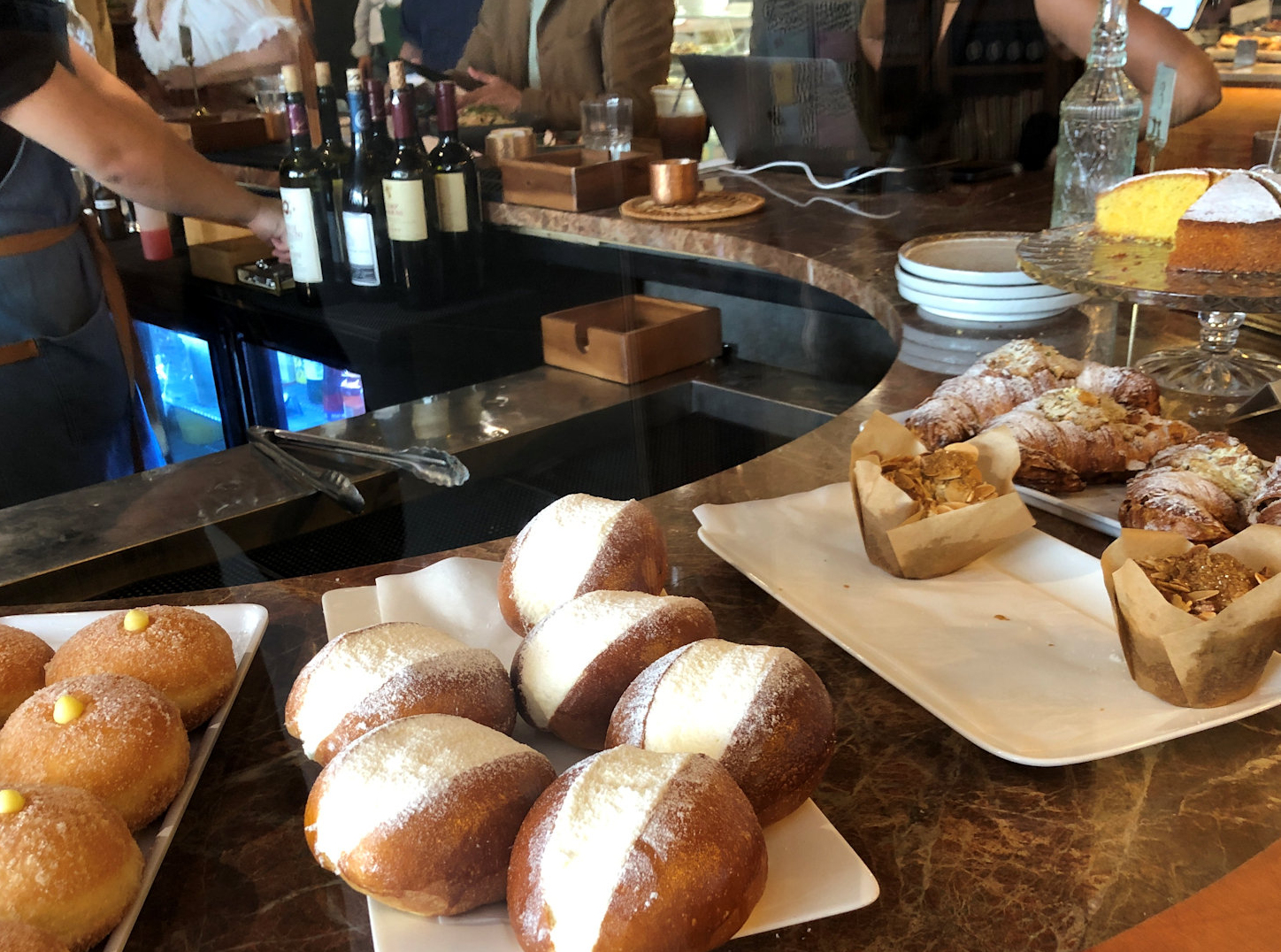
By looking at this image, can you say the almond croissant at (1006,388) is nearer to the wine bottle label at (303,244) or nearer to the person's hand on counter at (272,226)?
the wine bottle label at (303,244)

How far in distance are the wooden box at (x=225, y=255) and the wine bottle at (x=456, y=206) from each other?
0.41m

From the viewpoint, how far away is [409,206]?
7.42 ft

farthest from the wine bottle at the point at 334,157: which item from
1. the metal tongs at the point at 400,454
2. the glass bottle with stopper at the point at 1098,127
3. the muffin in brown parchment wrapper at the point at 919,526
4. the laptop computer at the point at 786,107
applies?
the muffin in brown parchment wrapper at the point at 919,526

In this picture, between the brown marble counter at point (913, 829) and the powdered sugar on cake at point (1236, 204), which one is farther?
the powdered sugar on cake at point (1236, 204)

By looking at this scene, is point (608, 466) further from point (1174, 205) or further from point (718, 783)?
point (718, 783)

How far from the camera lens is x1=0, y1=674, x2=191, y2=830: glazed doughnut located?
0.58m

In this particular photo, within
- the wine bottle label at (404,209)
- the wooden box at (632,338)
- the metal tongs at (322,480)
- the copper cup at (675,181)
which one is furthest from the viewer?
the copper cup at (675,181)

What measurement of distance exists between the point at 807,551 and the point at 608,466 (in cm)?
91

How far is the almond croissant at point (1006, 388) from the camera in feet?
3.63

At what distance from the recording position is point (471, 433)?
1.66 metres

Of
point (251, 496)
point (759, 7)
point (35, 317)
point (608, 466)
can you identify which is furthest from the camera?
point (759, 7)

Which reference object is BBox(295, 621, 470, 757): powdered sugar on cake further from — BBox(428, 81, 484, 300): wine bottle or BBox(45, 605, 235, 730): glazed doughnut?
BBox(428, 81, 484, 300): wine bottle

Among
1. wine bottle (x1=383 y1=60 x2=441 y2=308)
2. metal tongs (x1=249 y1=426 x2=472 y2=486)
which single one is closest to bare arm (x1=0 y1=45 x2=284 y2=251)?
wine bottle (x1=383 y1=60 x2=441 y2=308)

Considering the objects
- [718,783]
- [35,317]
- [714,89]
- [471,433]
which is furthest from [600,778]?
[714,89]
